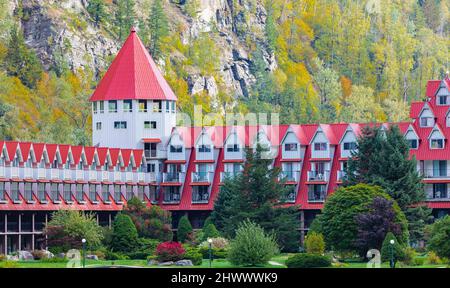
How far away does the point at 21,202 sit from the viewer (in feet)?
359

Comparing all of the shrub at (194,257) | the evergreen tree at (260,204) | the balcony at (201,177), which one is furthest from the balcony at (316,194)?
the shrub at (194,257)

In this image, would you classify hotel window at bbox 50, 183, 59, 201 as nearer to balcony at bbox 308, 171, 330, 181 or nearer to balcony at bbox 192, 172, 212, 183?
balcony at bbox 192, 172, 212, 183

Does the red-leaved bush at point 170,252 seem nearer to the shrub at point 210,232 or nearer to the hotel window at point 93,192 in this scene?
the shrub at point 210,232

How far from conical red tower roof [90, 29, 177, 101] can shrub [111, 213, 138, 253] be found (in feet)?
75.5

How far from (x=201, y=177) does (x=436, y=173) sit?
67.1 feet

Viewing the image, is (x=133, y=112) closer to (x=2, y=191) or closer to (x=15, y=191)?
(x=15, y=191)

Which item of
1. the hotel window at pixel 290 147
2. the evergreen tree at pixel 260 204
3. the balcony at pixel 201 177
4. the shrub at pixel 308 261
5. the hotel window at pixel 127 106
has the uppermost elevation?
the hotel window at pixel 127 106

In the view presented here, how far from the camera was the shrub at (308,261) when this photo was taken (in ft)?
301

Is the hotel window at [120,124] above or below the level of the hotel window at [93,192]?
above

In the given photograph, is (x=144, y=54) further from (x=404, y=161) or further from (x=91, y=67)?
(x=91, y=67)

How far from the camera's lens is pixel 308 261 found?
9219 centimetres

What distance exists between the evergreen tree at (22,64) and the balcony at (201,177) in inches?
2283

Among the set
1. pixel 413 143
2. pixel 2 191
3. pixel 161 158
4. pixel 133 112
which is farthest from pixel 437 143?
pixel 2 191
